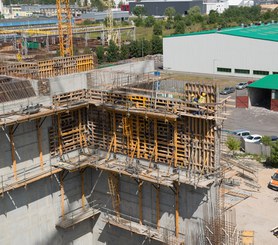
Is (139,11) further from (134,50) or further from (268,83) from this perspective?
(268,83)

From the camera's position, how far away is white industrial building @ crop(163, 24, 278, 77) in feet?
187

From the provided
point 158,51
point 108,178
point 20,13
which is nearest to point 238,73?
point 158,51

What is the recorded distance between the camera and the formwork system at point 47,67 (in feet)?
76.9

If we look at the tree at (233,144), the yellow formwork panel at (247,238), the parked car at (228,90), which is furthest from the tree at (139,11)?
the yellow formwork panel at (247,238)

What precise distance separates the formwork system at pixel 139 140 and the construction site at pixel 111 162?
1.8 inches

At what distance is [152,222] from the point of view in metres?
19.9

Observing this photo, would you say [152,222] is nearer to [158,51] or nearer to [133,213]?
[133,213]

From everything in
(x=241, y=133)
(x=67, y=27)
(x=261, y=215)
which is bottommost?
(x=261, y=215)

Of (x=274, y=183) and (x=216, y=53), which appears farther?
(x=216, y=53)

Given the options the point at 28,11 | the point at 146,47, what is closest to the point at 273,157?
the point at 146,47

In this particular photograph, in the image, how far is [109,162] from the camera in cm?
2064

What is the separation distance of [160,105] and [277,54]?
40574mm

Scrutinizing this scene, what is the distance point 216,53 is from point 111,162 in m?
→ 44.6

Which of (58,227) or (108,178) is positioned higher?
(108,178)
